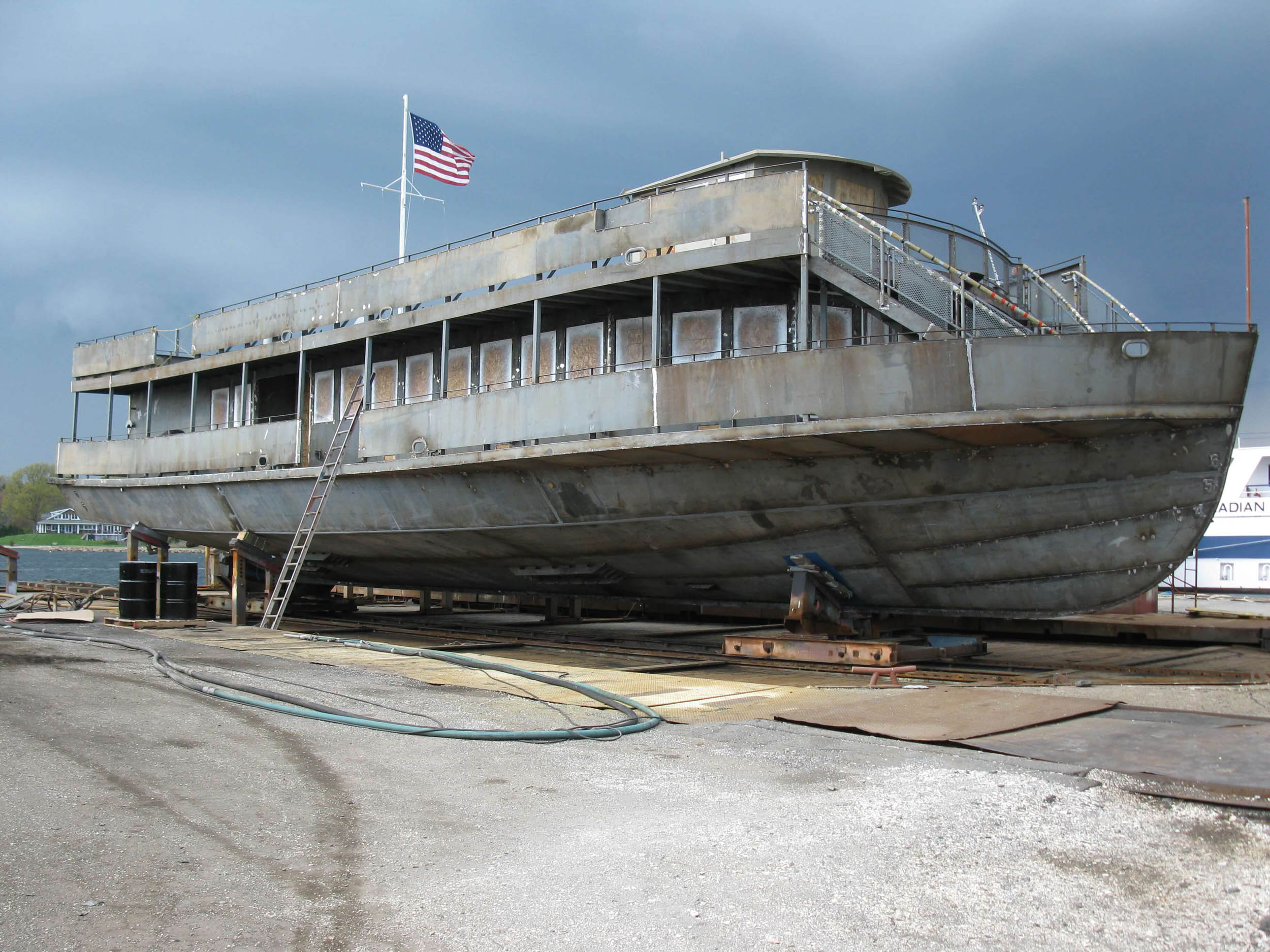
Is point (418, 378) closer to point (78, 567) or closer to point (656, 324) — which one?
point (656, 324)

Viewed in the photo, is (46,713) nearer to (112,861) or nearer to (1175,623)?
(112,861)

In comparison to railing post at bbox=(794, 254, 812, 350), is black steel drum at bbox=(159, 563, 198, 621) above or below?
below

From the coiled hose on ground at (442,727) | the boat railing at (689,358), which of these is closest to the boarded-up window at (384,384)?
the boat railing at (689,358)

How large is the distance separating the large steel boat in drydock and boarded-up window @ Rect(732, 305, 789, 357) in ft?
0.09

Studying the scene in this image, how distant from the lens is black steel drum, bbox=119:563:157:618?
13.8 m

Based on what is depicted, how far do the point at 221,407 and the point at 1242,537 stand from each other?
28.4 meters

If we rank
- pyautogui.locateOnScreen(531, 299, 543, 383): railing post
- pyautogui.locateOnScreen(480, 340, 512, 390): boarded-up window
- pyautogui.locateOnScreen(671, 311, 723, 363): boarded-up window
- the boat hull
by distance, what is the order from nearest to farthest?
1. the boat hull
2. pyautogui.locateOnScreen(671, 311, 723, 363): boarded-up window
3. pyautogui.locateOnScreen(531, 299, 543, 383): railing post
4. pyautogui.locateOnScreen(480, 340, 512, 390): boarded-up window

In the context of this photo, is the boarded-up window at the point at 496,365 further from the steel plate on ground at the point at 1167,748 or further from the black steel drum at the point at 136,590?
the steel plate on ground at the point at 1167,748

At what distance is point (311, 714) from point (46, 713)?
1.61m

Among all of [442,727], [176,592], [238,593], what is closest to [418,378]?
[238,593]

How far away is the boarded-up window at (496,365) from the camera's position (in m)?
12.8

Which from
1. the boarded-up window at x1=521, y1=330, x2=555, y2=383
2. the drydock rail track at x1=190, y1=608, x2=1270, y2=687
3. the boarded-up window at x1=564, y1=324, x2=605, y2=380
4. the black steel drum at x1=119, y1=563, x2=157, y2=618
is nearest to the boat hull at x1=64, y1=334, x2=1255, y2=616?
the drydock rail track at x1=190, y1=608, x2=1270, y2=687

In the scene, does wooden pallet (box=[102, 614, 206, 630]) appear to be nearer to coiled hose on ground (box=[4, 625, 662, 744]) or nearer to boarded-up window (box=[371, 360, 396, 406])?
boarded-up window (box=[371, 360, 396, 406])

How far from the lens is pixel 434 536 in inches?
499
